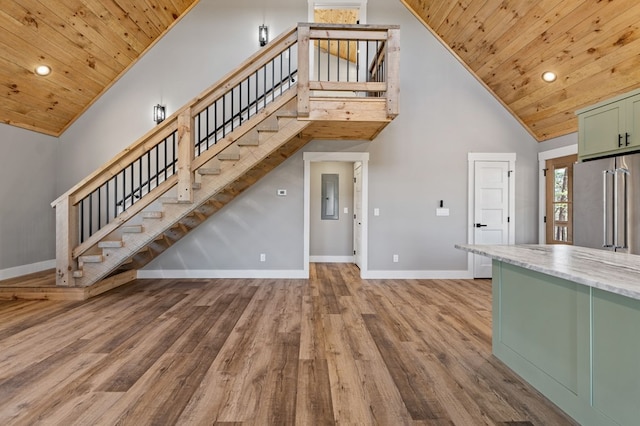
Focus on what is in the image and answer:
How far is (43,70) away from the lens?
14.8 feet

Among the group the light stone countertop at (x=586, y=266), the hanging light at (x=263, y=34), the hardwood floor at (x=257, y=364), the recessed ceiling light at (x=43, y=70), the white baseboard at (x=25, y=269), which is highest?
the hanging light at (x=263, y=34)

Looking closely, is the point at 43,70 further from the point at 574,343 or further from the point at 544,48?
the point at 544,48

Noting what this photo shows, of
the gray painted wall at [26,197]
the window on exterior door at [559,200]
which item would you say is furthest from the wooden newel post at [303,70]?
the gray painted wall at [26,197]

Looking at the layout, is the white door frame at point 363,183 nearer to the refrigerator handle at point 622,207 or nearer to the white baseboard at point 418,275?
the white baseboard at point 418,275

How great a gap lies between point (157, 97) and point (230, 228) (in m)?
2.53

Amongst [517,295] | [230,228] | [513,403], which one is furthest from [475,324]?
[230,228]

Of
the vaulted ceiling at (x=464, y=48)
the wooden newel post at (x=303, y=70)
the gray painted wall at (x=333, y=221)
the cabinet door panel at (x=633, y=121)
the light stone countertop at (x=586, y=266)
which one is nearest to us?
the light stone countertop at (x=586, y=266)

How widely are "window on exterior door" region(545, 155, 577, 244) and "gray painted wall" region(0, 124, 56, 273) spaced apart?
8.22 m

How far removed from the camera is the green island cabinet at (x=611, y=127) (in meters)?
3.14

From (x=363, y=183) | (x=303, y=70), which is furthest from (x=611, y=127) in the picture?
(x=303, y=70)

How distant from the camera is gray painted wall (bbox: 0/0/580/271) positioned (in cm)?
542

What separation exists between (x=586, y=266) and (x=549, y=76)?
12.5ft

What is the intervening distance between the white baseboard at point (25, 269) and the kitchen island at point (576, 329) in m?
6.31

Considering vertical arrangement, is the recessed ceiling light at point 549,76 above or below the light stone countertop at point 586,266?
above
